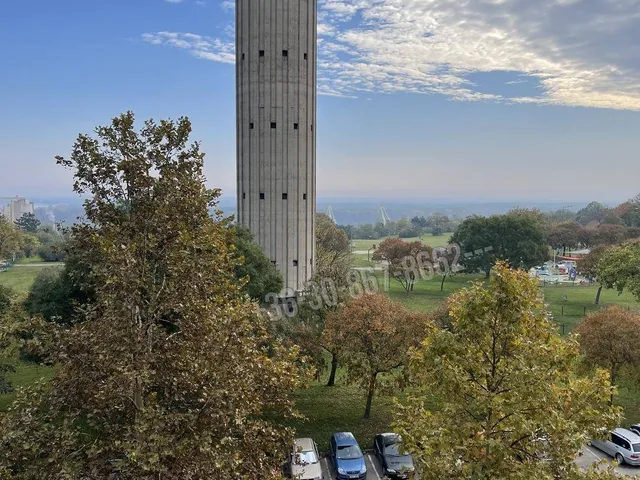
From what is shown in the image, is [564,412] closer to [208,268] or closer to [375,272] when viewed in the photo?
[208,268]

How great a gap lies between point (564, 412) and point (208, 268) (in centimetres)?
547

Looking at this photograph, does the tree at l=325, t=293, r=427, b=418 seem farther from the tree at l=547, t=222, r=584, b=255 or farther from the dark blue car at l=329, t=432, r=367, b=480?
the tree at l=547, t=222, r=584, b=255

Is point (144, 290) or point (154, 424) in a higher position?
point (144, 290)

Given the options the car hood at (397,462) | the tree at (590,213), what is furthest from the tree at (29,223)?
the tree at (590,213)

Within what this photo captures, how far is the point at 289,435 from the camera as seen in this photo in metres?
6.84

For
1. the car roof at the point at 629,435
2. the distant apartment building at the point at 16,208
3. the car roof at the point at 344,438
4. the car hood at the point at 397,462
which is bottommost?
the car hood at the point at 397,462

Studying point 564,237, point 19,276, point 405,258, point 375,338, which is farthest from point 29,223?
point 375,338

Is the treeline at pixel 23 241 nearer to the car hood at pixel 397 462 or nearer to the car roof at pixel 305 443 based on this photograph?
the car roof at pixel 305 443

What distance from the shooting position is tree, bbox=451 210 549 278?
46.8 meters

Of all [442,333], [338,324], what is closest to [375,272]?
[338,324]

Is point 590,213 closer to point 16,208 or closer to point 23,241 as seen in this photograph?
point 23,241

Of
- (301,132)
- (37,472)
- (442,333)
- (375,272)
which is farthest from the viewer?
(375,272)

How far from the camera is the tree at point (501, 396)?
20.3 feet

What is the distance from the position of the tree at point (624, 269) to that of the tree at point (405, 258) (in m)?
19.1
